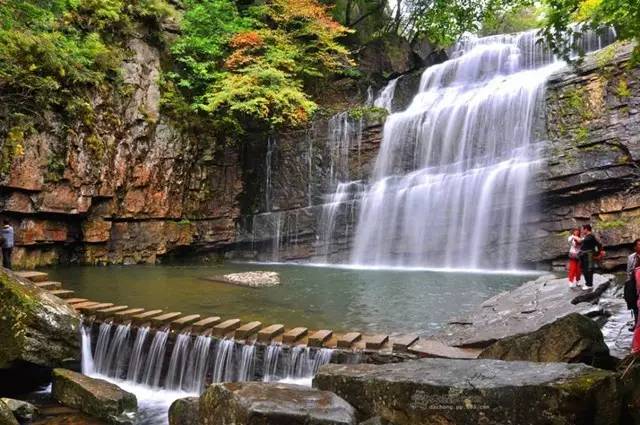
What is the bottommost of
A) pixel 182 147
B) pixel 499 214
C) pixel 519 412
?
pixel 519 412

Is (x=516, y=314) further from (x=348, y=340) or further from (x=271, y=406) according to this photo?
(x=271, y=406)

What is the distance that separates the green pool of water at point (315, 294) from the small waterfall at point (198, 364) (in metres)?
1.78

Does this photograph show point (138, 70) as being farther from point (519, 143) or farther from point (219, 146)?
point (519, 143)

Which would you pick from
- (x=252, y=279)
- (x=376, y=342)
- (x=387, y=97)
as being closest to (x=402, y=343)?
(x=376, y=342)

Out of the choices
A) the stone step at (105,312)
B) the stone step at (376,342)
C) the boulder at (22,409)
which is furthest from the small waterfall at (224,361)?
the stone step at (105,312)

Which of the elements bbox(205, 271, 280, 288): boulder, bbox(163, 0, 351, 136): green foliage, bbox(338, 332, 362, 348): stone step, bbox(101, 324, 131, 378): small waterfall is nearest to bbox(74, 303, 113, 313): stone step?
bbox(101, 324, 131, 378): small waterfall

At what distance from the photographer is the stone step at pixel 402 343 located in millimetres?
6719

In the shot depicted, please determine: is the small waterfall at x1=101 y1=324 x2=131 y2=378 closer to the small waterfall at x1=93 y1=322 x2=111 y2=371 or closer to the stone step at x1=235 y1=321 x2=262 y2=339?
the small waterfall at x1=93 y1=322 x2=111 y2=371

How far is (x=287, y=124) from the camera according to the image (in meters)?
24.4

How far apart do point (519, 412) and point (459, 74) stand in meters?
24.6

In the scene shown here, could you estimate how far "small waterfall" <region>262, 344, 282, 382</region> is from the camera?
284 inches

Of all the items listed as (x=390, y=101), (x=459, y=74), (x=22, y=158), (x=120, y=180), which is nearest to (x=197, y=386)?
(x=22, y=158)

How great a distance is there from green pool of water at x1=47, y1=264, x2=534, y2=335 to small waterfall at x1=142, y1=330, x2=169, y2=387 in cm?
178

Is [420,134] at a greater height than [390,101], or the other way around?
[390,101]
